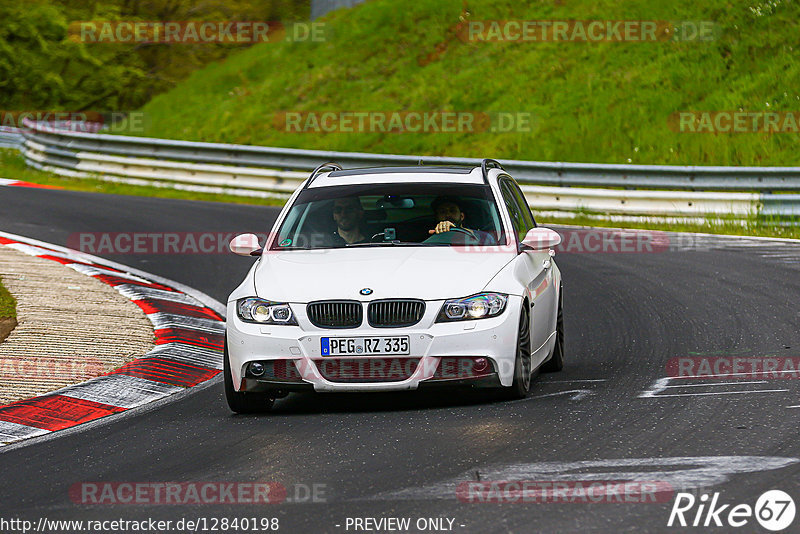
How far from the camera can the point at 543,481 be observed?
5977mm

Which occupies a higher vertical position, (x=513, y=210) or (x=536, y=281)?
(x=513, y=210)

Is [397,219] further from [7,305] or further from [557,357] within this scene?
[7,305]

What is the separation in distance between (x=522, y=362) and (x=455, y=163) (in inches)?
603

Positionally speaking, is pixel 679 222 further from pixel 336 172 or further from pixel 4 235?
pixel 336 172

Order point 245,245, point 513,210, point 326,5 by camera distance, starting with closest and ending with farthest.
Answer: point 245,245
point 513,210
point 326,5

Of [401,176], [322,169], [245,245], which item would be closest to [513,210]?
[401,176]

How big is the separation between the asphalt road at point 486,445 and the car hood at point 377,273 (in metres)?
0.76

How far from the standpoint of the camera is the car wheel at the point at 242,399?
8.31 metres

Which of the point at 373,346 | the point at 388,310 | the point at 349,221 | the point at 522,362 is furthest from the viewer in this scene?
the point at 349,221

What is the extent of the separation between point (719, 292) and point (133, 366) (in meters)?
6.40

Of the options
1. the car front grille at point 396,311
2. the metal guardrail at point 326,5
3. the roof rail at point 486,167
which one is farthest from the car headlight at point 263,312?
the metal guardrail at point 326,5

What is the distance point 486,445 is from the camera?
6.87 metres

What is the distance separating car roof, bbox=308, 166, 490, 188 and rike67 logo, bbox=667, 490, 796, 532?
444 cm

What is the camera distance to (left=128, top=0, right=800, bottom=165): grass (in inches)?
1032
